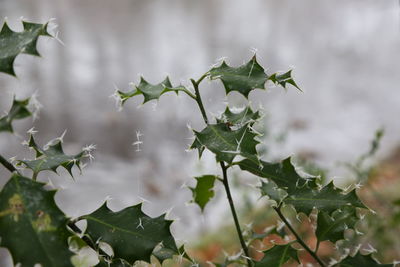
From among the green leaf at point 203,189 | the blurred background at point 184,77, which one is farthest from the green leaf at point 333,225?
the blurred background at point 184,77

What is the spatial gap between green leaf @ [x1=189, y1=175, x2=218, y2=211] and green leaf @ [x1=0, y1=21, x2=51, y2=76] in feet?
0.87

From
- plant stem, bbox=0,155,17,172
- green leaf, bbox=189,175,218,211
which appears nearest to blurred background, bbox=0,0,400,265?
green leaf, bbox=189,175,218,211

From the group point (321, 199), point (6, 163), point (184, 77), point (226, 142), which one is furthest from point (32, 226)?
point (184, 77)

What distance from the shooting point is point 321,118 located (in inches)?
237

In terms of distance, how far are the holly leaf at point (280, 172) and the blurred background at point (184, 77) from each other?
3.49 meters

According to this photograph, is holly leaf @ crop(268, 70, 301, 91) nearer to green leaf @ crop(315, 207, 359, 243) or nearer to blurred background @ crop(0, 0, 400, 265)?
green leaf @ crop(315, 207, 359, 243)

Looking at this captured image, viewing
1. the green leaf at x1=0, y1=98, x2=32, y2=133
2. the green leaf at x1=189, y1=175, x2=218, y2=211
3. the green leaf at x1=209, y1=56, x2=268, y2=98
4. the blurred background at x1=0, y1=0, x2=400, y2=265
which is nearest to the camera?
the green leaf at x1=0, y1=98, x2=32, y2=133

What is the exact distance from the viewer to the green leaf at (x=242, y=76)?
0.51m

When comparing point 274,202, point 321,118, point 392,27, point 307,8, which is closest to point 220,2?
point 307,8

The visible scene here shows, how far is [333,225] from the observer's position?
595mm

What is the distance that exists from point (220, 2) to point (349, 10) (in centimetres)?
211

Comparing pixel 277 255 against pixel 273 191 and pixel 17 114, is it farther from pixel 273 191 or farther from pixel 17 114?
pixel 17 114

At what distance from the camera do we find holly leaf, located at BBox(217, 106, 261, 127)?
1.73 feet

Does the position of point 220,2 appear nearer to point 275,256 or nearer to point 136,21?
point 136,21
